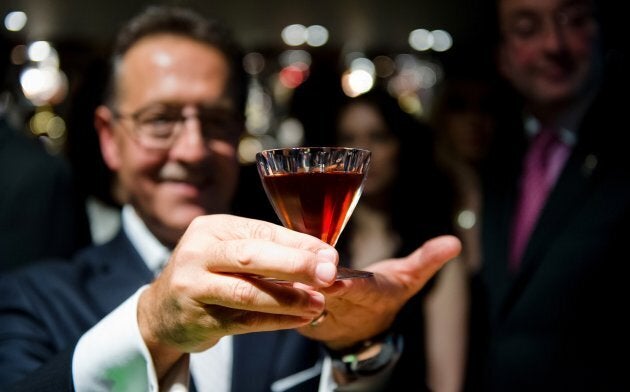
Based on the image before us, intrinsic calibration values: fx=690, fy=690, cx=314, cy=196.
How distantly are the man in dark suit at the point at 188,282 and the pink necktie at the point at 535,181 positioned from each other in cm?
138

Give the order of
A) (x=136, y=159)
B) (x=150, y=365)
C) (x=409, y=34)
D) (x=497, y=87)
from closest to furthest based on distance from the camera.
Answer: (x=150, y=365), (x=136, y=159), (x=497, y=87), (x=409, y=34)

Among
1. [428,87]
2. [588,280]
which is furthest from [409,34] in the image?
[588,280]

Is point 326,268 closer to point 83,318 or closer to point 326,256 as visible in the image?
point 326,256

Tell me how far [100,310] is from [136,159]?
43cm

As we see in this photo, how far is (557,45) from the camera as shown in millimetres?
2795

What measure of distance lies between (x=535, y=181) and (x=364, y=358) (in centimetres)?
176

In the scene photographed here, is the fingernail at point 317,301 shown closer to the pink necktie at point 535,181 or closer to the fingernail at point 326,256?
the fingernail at point 326,256

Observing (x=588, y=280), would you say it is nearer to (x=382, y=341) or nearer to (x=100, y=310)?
(x=382, y=341)

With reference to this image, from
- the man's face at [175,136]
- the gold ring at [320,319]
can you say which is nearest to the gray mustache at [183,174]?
the man's face at [175,136]

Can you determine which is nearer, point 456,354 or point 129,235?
point 129,235

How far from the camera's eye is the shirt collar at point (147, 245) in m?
1.98

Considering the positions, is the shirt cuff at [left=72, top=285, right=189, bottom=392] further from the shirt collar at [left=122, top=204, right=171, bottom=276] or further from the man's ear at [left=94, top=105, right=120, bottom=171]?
the man's ear at [left=94, top=105, right=120, bottom=171]

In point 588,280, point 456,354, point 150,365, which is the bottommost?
point 456,354

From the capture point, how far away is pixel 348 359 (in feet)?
5.03
